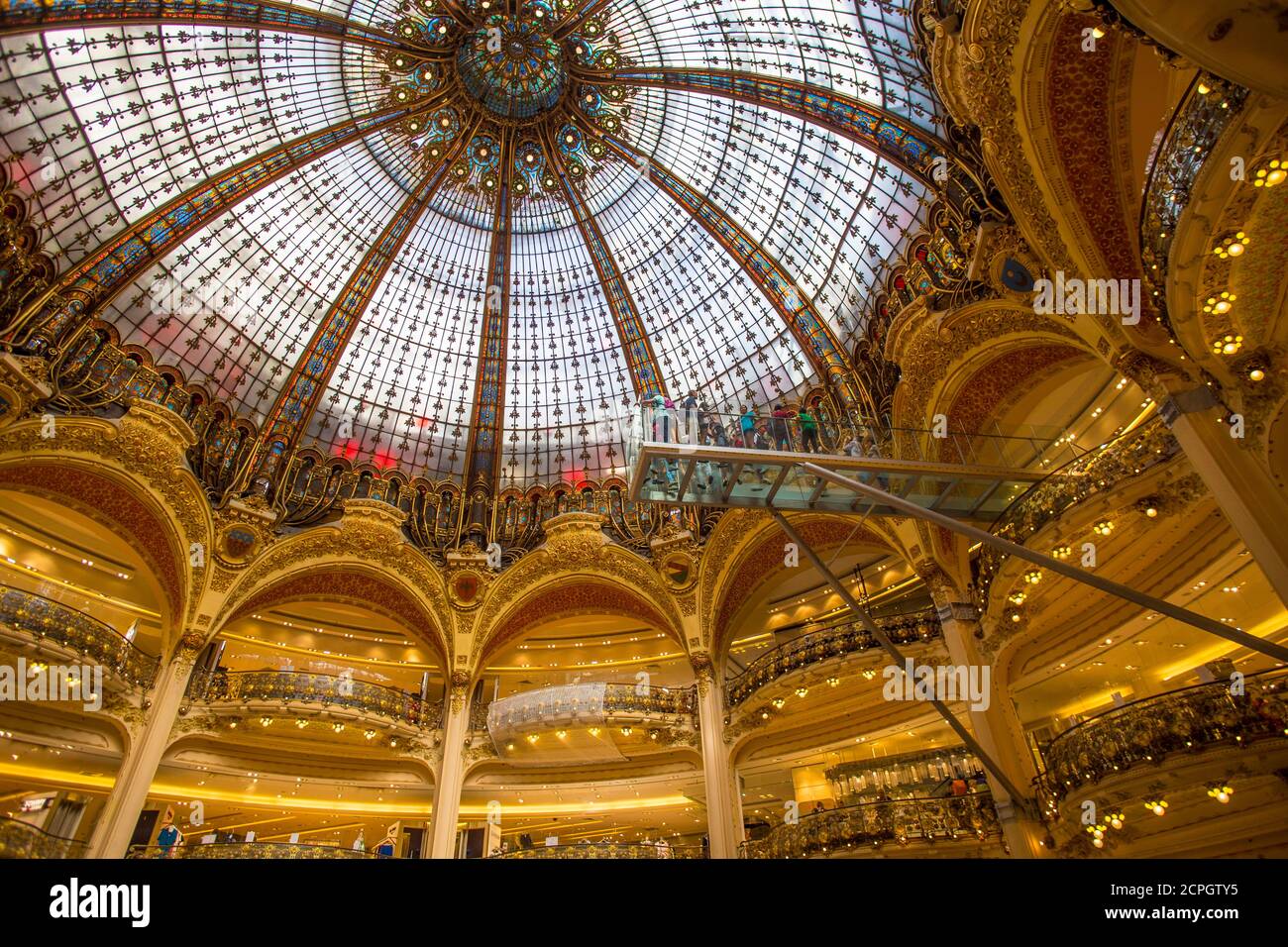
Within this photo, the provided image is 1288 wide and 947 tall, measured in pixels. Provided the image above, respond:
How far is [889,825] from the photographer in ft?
53.0

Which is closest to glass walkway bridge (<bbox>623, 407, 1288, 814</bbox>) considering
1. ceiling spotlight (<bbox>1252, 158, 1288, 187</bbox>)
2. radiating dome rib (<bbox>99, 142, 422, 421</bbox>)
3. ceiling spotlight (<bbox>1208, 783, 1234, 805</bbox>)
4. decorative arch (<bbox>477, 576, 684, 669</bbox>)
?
ceiling spotlight (<bbox>1208, 783, 1234, 805</bbox>)

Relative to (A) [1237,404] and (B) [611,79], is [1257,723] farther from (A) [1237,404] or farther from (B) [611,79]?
(B) [611,79]

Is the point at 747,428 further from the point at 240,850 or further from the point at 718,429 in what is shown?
the point at 240,850

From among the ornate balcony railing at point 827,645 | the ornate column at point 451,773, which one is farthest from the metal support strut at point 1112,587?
the ornate column at point 451,773

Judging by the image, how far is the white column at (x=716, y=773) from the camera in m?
18.9

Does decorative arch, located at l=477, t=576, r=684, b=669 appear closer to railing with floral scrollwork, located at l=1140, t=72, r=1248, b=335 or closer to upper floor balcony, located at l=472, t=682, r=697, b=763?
upper floor balcony, located at l=472, t=682, r=697, b=763

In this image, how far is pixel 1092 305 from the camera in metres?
12.1

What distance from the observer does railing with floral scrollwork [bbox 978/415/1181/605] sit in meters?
12.5

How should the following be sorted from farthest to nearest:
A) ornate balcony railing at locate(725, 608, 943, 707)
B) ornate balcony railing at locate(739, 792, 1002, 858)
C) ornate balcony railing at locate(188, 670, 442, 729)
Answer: ornate balcony railing at locate(188, 670, 442, 729)
ornate balcony railing at locate(725, 608, 943, 707)
ornate balcony railing at locate(739, 792, 1002, 858)

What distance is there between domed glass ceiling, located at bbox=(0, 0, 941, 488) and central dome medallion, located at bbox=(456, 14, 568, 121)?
6cm

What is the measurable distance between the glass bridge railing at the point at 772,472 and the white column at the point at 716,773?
9266 mm

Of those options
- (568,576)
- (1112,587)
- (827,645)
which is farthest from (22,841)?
(1112,587)

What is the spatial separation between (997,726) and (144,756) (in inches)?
821

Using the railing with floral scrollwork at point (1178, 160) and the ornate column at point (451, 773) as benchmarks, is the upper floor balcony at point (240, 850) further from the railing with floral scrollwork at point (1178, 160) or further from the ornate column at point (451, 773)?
the railing with floral scrollwork at point (1178, 160)
